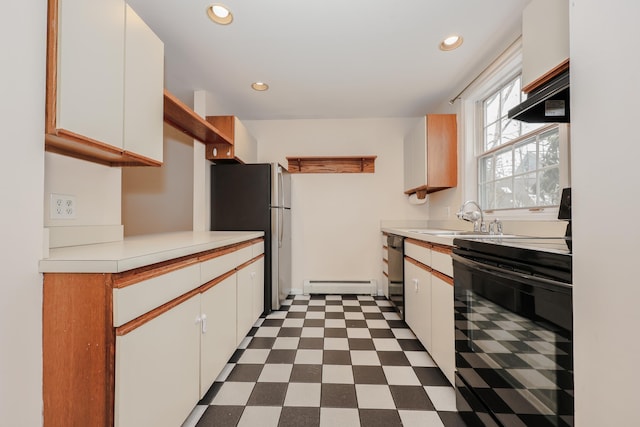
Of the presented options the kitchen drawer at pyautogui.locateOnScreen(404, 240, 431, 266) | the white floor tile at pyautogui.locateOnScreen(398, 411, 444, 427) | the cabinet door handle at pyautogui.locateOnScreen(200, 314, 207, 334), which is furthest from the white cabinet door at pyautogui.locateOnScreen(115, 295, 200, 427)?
the kitchen drawer at pyautogui.locateOnScreen(404, 240, 431, 266)

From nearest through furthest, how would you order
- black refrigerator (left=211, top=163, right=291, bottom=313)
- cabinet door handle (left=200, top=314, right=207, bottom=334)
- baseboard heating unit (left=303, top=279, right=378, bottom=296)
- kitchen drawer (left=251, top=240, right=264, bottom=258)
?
cabinet door handle (left=200, top=314, right=207, bottom=334) → kitchen drawer (left=251, top=240, right=264, bottom=258) → black refrigerator (left=211, top=163, right=291, bottom=313) → baseboard heating unit (left=303, top=279, right=378, bottom=296)

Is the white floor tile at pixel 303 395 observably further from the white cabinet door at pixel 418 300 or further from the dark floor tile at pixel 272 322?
the dark floor tile at pixel 272 322

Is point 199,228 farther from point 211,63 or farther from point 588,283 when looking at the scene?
point 588,283

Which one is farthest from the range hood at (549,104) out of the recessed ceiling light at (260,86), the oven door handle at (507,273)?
the recessed ceiling light at (260,86)

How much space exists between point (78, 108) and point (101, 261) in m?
0.60

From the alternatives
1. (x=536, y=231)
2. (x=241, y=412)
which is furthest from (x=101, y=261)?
(x=536, y=231)

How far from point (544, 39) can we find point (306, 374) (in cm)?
215

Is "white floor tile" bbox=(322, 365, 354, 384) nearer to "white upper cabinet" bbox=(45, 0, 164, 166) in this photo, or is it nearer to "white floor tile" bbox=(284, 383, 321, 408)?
"white floor tile" bbox=(284, 383, 321, 408)

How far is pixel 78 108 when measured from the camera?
1024 mm

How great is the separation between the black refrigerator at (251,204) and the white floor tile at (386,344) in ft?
3.84

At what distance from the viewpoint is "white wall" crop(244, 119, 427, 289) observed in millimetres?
3693

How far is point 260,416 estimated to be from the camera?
1.39m

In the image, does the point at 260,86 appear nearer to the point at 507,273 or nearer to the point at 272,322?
the point at 272,322

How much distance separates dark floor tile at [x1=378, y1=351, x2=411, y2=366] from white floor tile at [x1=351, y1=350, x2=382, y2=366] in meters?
0.04
